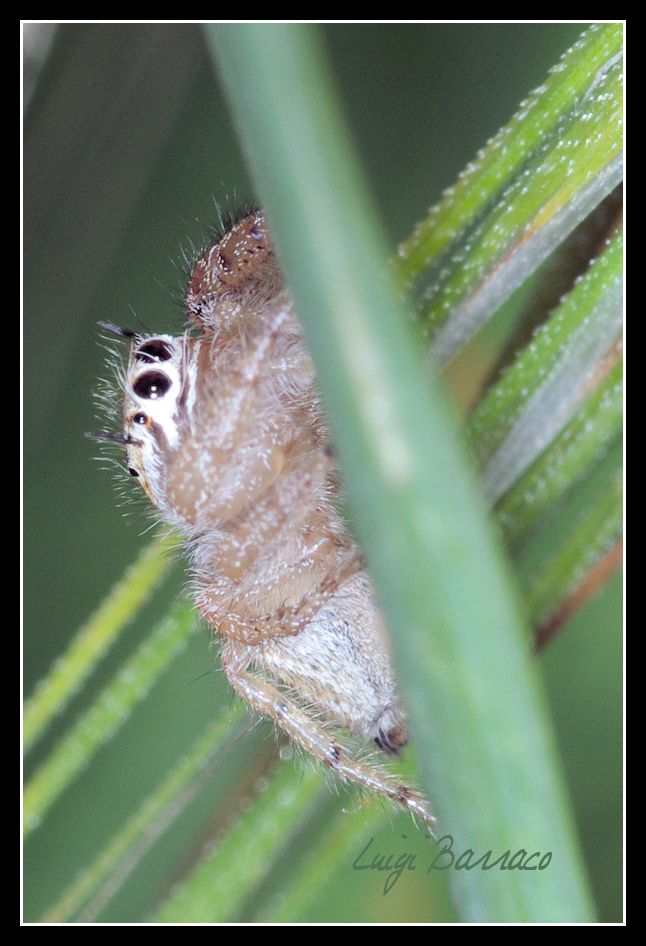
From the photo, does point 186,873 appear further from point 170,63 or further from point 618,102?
point 170,63

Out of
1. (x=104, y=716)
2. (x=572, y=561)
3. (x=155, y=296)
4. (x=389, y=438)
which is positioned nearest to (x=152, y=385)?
(x=155, y=296)

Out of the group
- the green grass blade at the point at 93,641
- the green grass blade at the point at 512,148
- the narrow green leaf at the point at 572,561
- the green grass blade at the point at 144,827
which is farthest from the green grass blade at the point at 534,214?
the green grass blade at the point at 144,827

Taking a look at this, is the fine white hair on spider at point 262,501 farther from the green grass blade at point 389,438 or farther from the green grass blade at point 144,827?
the green grass blade at point 389,438

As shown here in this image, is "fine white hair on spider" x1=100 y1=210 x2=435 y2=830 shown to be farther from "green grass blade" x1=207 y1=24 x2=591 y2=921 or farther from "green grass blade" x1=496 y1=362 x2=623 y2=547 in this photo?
"green grass blade" x1=207 y1=24 x2=591 y2=921

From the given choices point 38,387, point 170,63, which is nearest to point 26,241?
point 38,387

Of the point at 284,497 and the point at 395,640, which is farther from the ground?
the point at 284,497
